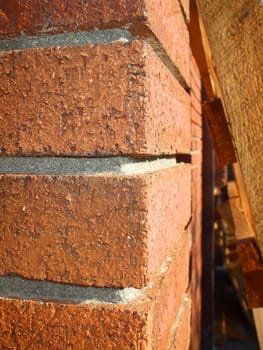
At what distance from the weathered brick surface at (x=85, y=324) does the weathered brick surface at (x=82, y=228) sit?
3cm

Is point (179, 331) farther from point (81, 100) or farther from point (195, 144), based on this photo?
point (195, 144)

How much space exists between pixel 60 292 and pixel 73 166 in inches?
6.8

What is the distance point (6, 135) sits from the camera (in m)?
0.52

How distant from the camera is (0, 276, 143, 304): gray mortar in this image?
18.9 inches

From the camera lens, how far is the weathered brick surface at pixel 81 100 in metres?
0.47

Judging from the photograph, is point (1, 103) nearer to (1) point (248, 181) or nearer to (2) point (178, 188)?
(2) point (178, 188)

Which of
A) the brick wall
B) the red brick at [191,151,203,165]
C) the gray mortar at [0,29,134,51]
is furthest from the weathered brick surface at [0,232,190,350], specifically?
the red brick at [191,151,203,165]

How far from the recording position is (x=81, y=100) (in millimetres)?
483

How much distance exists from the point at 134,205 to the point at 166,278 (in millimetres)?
177

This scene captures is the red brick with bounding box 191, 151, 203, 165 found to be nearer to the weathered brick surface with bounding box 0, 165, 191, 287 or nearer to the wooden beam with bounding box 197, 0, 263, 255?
the wooden beam with bounding box 197, 0, 263, 255


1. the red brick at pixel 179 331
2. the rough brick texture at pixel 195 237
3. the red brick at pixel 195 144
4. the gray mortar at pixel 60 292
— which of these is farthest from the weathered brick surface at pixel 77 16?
the red brick at pixel 195 144

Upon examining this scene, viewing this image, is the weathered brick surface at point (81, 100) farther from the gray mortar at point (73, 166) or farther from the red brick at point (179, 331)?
the red brick at point (179, 331)

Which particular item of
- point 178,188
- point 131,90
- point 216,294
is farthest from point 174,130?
point 216,294

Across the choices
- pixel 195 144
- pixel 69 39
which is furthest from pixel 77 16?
pixel 195 144
